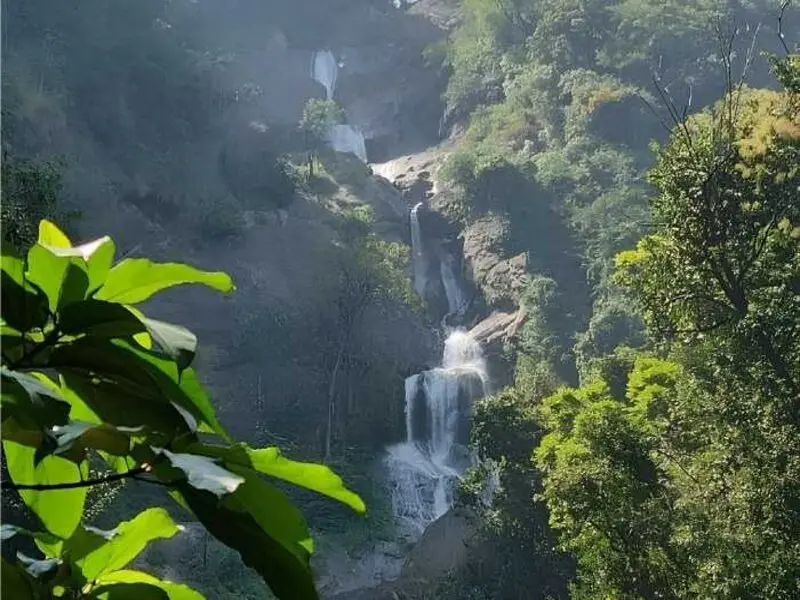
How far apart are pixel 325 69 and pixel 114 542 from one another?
3103cm

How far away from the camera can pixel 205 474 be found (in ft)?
1.41

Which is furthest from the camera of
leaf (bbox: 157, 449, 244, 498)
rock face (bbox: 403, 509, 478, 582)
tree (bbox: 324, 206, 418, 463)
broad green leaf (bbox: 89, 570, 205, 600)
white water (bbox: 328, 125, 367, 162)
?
white water (bbox: 328, 125, 367, 162)

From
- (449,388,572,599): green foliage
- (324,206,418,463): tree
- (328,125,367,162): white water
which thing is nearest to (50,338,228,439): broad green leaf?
(449,388,572,599): green foliage

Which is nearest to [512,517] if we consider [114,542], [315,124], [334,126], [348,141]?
[114,542]

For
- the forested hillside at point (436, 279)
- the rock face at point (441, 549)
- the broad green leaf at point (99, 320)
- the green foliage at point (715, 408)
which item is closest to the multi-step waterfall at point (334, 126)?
the forested hillside at point (436, 279)

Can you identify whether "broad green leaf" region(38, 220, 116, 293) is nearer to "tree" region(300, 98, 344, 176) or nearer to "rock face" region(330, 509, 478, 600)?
"rock face" region(330, 509, 478, 600)

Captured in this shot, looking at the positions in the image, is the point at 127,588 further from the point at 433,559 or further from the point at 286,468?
the point at 433,559

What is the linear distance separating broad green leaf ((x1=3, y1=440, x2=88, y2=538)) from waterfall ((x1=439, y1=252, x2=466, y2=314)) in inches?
843

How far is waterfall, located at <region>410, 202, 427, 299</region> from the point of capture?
2236 centimetres

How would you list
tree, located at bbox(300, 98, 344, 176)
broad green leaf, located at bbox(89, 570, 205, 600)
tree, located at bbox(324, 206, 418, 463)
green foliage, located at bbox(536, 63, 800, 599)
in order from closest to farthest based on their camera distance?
1. broad green leaf, located at bbox(89, 570, 205, 600)
2. green foliage, located at bbox(536, 63, 800, 599)
3. tree, located at bbox(324, 206, 418, 463)
4. tree, located at bbox(300, 98, 344, 176)

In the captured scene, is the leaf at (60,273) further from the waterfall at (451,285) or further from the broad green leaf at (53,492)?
the waterfall at (451,285)

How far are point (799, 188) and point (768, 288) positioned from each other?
695 mm

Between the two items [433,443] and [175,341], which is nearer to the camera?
[175,341]

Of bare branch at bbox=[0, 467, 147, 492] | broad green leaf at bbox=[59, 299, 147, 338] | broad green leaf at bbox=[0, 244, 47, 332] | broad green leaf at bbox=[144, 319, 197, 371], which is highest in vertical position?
broad green leaf at bbox=[0, 244, 47, 332]
